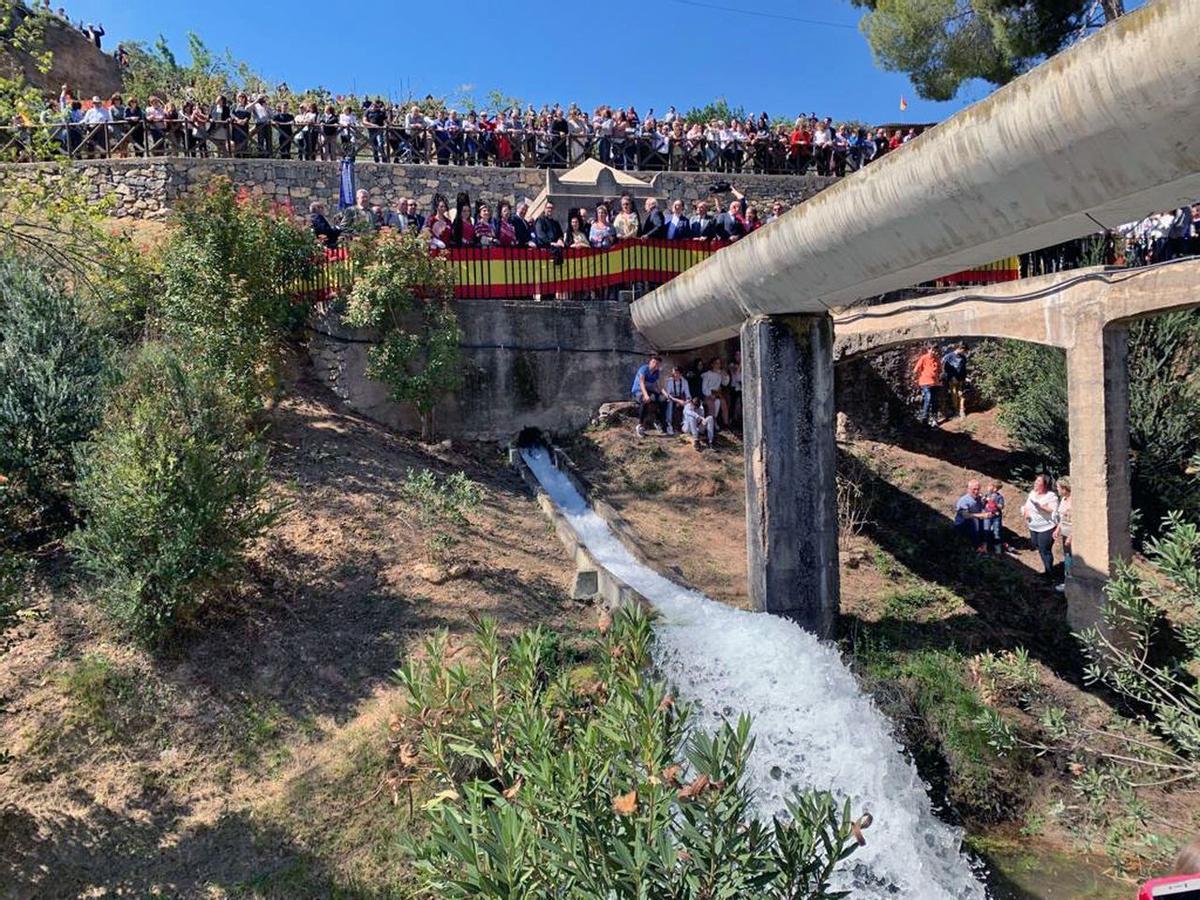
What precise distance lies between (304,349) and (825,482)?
26.8ft

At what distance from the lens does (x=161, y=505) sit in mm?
8125

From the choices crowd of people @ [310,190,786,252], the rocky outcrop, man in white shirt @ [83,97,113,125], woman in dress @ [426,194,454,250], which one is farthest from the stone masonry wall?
the rocky outcrop

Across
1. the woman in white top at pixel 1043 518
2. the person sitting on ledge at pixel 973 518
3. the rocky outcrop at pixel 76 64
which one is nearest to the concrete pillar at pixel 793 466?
the woman in white top at pixel 1043 518

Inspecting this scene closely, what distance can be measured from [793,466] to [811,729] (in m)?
2.77

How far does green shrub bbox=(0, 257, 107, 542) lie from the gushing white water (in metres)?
6.20

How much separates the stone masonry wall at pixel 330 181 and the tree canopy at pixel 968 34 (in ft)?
12.4

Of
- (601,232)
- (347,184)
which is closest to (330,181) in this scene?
(347,184)

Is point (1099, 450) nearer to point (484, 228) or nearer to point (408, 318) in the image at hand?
point (408, 318)

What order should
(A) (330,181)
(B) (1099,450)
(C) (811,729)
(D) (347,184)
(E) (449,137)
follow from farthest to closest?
(E) (449,137) → (A) (330,181) → (D) (347,184) → (B) (1099,450) → (C) (811,729)

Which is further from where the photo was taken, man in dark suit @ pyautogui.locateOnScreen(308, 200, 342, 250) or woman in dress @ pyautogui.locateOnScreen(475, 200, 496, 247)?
woman in dress @ pyautogui.locateOnScreen(475, 200, 496, 247)

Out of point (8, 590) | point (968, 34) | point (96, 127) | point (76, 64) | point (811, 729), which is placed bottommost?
point (811, 729)

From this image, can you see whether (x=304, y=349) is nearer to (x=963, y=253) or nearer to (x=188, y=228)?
(x=188, y=228)

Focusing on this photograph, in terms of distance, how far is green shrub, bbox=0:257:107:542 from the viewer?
9117 millimetres

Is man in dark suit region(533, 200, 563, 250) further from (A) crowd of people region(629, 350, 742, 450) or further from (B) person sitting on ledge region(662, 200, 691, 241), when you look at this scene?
(A) crowd of people region(629, 350, 742, 450)
